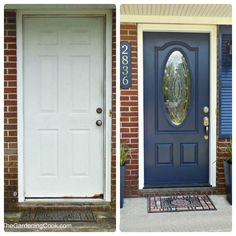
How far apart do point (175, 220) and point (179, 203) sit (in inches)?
14.6

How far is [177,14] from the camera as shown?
3963 millimetres

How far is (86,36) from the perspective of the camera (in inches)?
152

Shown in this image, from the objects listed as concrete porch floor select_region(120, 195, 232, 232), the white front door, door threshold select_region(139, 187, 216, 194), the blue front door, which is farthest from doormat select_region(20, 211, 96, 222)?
the blue front door

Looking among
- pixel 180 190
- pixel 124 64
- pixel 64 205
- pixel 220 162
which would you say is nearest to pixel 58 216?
pixel 64 205

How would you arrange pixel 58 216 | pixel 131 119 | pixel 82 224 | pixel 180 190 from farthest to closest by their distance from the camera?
pixel 180 190 → pixel 131 119 → pixel 58 216 → pixel 82 224

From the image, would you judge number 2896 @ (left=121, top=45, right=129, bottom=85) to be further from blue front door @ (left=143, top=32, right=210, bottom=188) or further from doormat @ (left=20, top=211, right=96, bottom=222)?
doormat @ (left=20, top=211, right=96, bottom=222)

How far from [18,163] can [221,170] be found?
202 centimetres

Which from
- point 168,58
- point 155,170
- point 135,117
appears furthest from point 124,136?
point 168,58

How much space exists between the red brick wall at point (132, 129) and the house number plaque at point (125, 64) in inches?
1.8

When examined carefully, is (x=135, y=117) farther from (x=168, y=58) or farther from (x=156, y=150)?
(x=168, y=58)

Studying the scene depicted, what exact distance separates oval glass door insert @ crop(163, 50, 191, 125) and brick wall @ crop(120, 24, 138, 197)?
357 mm

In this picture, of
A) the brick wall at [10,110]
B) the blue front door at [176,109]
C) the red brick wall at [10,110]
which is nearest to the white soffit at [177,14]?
the blue front door at [176,109]

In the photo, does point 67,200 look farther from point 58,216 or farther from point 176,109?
point 176,109

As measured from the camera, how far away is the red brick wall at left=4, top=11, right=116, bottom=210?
3793 mm
